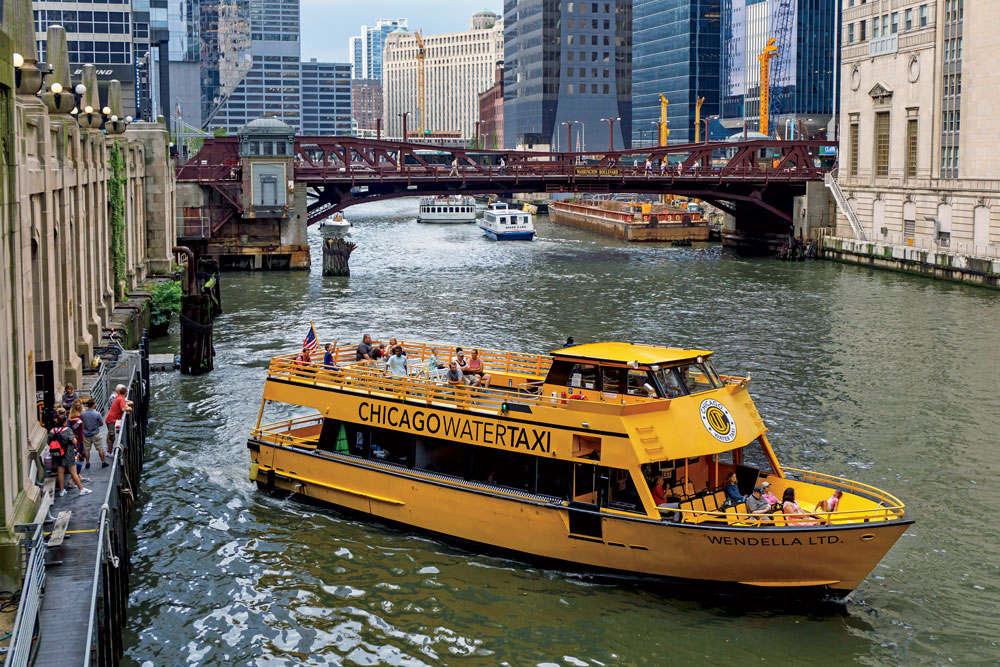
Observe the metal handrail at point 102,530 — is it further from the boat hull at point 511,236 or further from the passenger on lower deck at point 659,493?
the boat hull at point 511,236

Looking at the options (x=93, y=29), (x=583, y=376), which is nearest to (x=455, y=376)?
(x=583, y=376)

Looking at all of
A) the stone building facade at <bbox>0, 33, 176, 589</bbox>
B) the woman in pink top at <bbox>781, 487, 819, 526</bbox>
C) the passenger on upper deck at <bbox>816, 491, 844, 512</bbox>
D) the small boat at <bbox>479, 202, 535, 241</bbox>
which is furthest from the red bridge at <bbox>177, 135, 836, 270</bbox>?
the woman in pink top at <bbox>781, 487, 819, 526</bbox>

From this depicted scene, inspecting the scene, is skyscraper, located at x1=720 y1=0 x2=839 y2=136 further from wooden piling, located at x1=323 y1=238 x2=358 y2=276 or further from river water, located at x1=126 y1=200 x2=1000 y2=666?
river water, located at x1=126 y1=200 x2=1000 y2=666

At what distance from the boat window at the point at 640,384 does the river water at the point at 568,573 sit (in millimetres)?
3593

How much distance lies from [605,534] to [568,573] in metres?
1.43

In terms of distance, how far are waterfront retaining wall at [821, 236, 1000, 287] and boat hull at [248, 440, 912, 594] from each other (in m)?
54.9

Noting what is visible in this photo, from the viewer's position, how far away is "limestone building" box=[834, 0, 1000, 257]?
260ft

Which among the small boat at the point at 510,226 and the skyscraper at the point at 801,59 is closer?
the small boat at the point at 510,226

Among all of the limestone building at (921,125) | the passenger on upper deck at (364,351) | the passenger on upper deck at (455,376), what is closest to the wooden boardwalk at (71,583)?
the passenger on upper deck at (455,376)

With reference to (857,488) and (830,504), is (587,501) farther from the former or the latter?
(857,488)

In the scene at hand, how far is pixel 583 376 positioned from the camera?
23.9m

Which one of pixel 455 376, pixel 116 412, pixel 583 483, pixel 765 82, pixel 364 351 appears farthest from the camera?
pixel 765 82

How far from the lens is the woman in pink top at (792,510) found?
21250mm

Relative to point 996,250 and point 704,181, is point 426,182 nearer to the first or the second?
point 704,181
